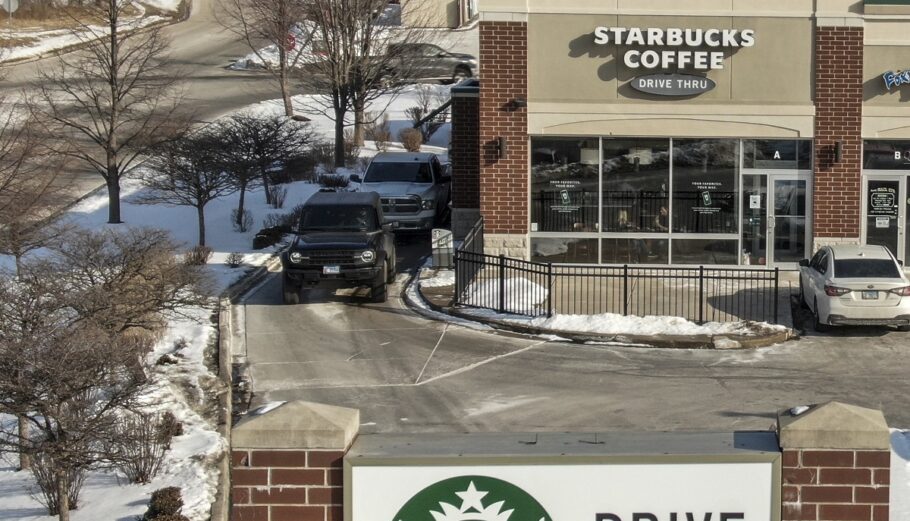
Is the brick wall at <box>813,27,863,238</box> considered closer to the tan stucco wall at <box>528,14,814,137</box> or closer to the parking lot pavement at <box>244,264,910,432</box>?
the tan stucco wall at <box>528,14,814,137</box>

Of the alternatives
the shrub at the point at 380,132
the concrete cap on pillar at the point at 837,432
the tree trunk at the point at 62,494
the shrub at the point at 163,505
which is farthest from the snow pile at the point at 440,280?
the concrete cap on pillar at the point at 837,432

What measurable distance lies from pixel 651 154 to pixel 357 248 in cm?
744

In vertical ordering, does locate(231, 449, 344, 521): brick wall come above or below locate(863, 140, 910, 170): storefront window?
below

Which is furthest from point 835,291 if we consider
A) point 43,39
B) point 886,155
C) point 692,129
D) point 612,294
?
point 43,39

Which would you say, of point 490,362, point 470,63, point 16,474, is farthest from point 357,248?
point 470,63

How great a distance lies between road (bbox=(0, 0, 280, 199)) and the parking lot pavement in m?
15.5

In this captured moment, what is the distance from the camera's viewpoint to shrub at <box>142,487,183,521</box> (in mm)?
10383

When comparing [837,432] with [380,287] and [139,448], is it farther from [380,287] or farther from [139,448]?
[380,287]

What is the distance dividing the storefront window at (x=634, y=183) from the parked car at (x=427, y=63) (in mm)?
14596

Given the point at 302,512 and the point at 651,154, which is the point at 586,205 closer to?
the point at 651,154

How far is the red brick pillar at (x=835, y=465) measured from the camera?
4758 mm

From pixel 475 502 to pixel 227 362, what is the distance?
12143mm

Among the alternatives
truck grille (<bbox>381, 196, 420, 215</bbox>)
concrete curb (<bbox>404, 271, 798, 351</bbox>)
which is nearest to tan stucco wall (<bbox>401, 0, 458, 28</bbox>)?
truck grille (<bbox>381, 196, 420, 215</bbox>)

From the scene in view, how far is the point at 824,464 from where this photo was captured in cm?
480
